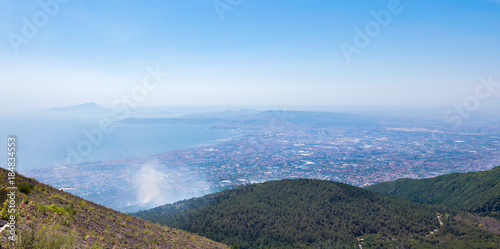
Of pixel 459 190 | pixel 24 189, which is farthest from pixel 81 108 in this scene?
pixel 459 190

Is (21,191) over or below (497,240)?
over

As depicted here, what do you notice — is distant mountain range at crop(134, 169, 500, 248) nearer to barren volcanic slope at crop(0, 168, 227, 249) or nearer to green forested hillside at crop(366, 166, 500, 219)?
green forested hillside at crop(366, 166, 500, 219)

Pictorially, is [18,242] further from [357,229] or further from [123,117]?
[123,117]

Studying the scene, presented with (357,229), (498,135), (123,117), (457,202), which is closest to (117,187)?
(357,229)

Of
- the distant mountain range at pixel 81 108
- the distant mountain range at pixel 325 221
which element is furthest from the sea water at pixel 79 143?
the distant mountain range at pixel 81 108

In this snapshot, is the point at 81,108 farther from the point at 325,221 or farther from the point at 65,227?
the point at 65,227

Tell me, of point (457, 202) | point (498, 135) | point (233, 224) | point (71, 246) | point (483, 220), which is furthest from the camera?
point (498, 135)

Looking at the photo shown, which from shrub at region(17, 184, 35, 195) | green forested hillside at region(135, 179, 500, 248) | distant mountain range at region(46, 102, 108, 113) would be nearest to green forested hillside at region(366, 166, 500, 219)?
green forested hillside at region(135, 179, 500, 248)
